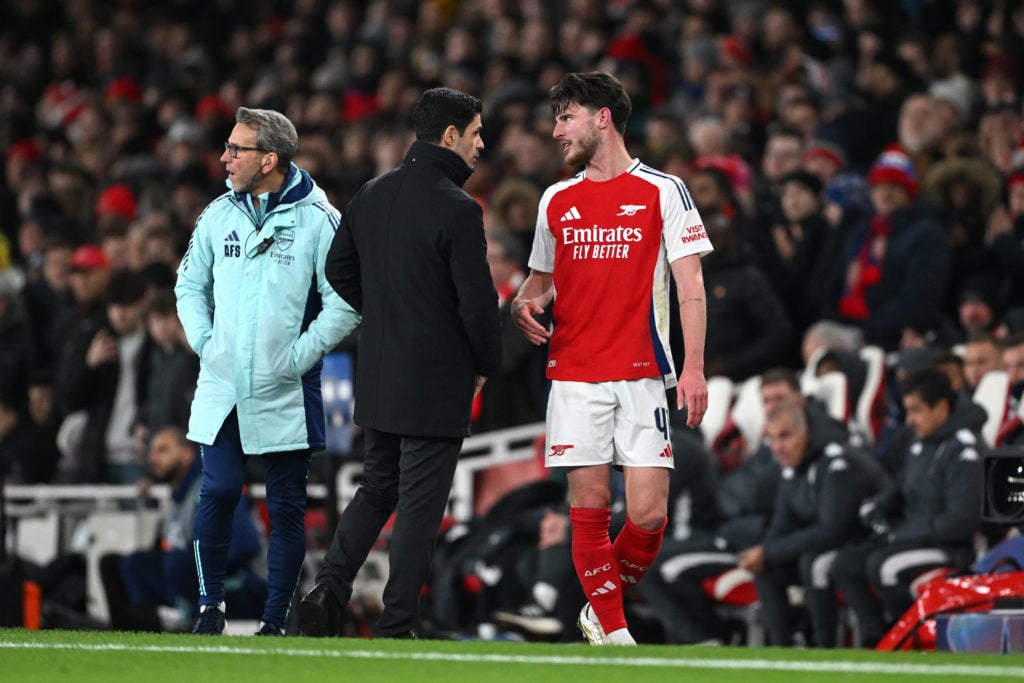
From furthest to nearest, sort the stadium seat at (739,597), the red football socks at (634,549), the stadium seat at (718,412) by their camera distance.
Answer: the stadium seat at (718,412), the stadium seat at (739,597), the red football socks at (634,549)

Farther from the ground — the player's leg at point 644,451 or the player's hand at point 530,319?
the player's hand at point 530,319

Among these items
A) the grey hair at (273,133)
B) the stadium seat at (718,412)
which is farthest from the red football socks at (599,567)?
the stadium seat at (718,412)

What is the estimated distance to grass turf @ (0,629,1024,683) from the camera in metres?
5.66

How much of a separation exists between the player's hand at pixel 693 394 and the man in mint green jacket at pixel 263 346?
4.55ft

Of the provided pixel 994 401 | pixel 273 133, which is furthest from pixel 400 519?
pixel 994 401

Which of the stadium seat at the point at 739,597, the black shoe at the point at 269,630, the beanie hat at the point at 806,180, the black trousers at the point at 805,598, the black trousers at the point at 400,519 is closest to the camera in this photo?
the black trousers at the point at 400,519

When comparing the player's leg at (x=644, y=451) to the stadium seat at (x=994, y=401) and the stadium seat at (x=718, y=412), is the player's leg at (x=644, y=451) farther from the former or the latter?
the stadium seat at (x=718, y=412)

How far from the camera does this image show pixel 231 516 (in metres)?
7.70

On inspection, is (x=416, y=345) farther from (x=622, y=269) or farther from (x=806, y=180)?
(x=806, y=180)

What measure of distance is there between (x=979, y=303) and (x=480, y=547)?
326 cm

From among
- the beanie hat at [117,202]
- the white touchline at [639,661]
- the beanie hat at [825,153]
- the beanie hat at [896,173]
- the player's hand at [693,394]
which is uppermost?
the beanie hat at [117,202]

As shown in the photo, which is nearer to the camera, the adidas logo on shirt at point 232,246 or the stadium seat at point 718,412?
the adidas logo on shirt at point 232,246

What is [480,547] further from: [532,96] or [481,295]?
[532,96]

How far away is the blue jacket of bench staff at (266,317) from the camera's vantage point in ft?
24.8
